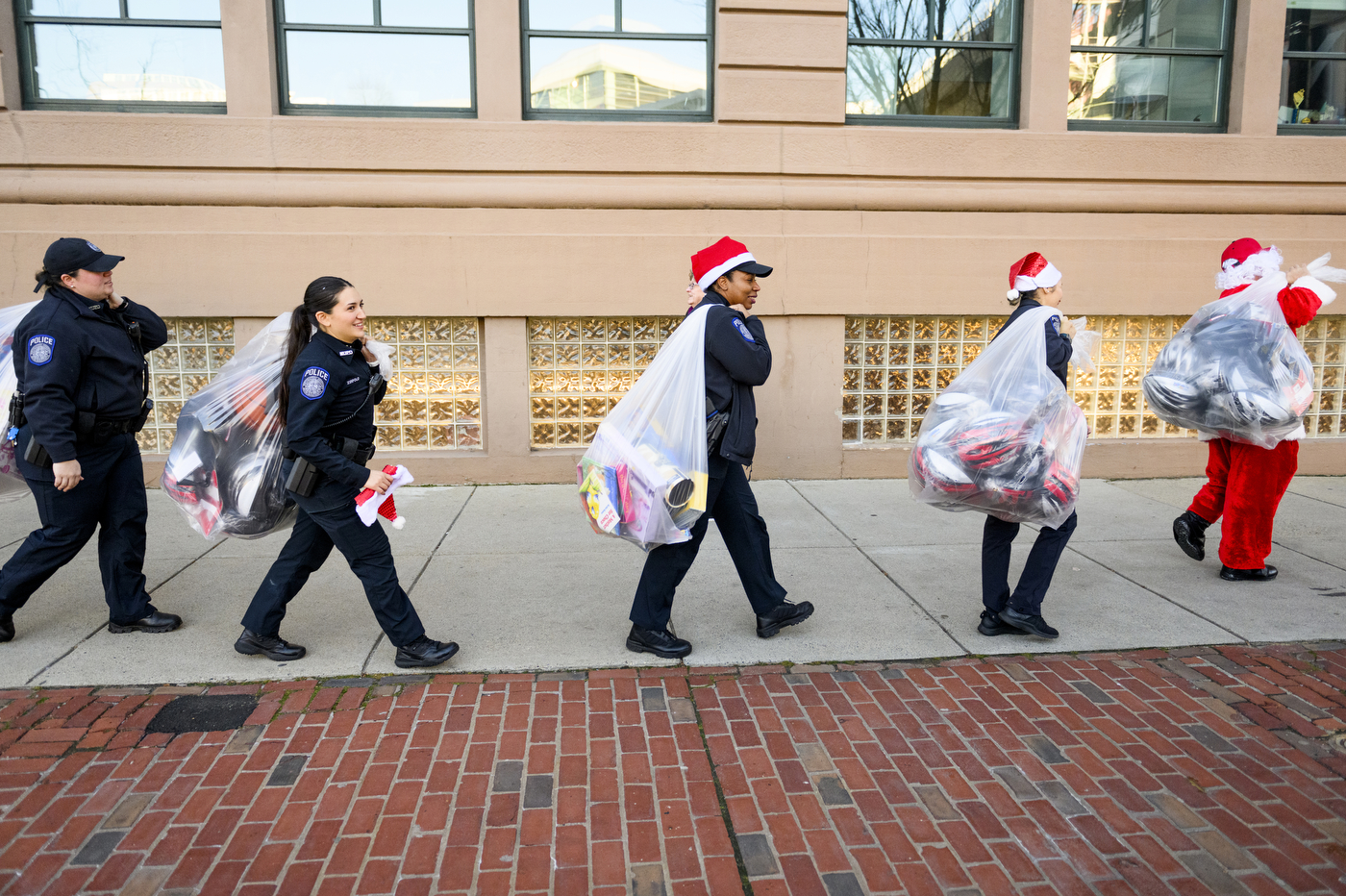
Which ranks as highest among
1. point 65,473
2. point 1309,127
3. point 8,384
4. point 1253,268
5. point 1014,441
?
point 1309,127

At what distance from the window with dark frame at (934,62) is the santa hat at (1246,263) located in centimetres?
291

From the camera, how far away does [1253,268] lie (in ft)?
15.8

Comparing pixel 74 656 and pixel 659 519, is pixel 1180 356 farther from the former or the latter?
pixel 74 656

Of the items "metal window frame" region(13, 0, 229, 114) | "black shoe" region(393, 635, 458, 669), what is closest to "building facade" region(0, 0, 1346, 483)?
"metal window frame" region(13, 0, 229, 114)

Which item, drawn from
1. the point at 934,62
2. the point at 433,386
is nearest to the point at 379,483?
the point at 433,386

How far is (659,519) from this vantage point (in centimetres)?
360

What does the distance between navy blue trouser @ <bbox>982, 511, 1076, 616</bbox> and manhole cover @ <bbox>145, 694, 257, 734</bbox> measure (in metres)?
3.25

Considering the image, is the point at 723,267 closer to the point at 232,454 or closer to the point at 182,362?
the point at 232,454

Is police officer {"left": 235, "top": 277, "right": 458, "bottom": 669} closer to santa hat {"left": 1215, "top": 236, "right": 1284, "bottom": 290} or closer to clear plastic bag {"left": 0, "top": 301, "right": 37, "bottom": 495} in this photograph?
clear plastic bag {"left": 0, "top": 301, "right": 37, "bottom": 495}

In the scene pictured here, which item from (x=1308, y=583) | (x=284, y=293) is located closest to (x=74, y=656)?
(x=284, y=293)

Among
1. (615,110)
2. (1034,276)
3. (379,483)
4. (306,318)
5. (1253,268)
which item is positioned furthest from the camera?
(615,110)

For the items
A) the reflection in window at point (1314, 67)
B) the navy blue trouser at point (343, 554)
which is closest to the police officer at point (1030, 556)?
the navy blue trouser at point (343, 554)

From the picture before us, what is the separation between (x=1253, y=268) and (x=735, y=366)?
320cm

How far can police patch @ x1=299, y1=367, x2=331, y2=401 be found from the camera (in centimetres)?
336
